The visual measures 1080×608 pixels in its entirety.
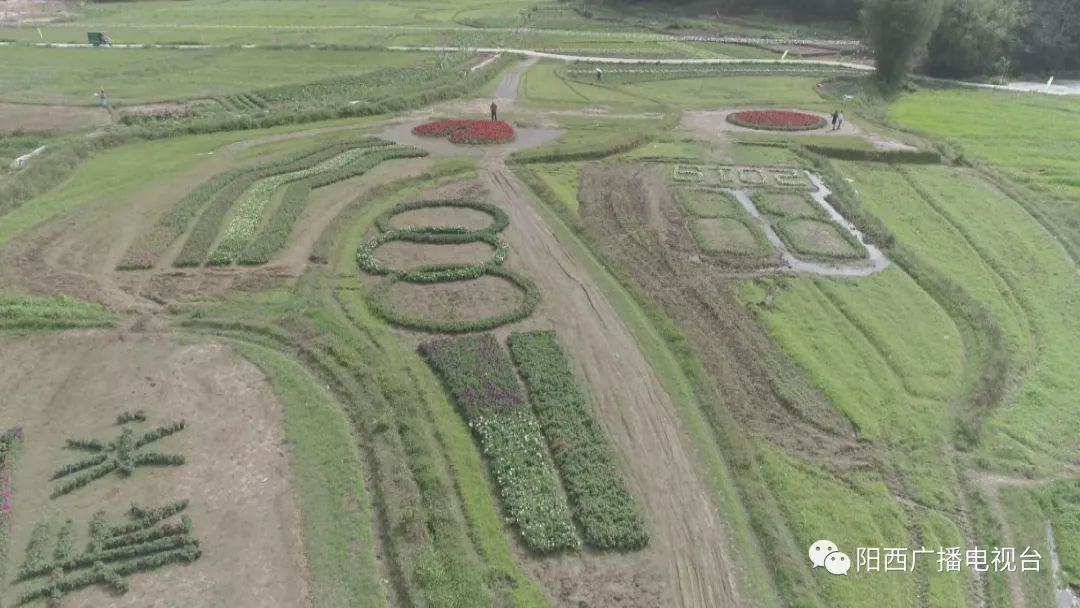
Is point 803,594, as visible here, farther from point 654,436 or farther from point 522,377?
point 522,377

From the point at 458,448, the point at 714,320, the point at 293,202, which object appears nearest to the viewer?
the point at 458,448

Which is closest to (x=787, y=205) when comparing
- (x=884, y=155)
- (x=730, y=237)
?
(x=730, y=237)

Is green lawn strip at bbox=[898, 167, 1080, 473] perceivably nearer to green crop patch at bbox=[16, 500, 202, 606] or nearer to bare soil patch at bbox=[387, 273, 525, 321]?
bare soil patch at bbox=[387, 273, 525, 321]

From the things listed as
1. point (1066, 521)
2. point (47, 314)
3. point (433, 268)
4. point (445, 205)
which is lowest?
point (1066, 521)

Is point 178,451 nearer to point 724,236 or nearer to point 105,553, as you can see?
point 105,553

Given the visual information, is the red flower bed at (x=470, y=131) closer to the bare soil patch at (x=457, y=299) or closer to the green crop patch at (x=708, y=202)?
the green crop patch at (x=708, y=202)

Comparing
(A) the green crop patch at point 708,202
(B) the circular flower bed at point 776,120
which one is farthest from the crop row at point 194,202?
(B) the circular flower bed at point 776,120

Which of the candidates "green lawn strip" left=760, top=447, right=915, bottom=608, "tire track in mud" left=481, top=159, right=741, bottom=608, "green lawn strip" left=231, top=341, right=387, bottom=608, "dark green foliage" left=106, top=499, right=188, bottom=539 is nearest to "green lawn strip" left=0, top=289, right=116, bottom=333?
"green lawn strip" left=231, top=341, right=387, bottom=608

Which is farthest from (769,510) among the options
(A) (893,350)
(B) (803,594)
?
(A) (893,350)
